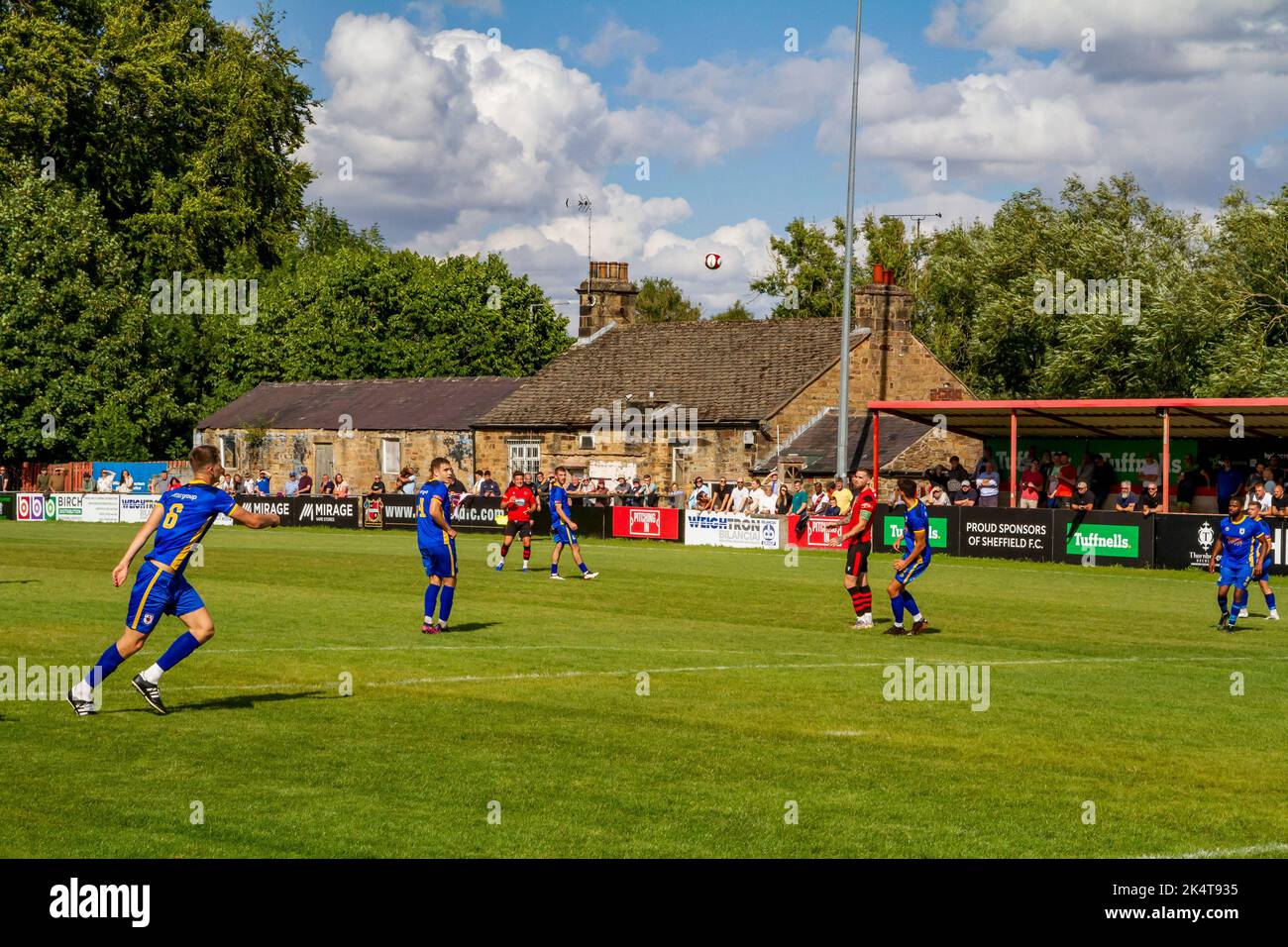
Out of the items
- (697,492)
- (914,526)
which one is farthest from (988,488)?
(914,526)

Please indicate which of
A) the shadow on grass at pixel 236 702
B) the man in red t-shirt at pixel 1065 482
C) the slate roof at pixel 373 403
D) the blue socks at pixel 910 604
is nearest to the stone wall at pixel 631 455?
the slate roof at pixel 373 403

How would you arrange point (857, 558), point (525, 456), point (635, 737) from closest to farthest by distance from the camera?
point (635, 737) < point (857, 558) < point (525, 456)

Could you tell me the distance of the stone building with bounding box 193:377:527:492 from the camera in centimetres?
6088

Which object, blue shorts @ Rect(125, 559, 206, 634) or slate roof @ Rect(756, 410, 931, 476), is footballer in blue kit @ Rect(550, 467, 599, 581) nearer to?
blue shorts @ Rect(125, 559, 206, 634)

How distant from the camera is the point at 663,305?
13425 centimetres

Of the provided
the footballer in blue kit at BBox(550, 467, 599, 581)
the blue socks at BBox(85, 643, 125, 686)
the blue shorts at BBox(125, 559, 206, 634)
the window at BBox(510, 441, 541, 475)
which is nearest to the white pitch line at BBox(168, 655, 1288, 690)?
the blue socks at BBox(85, 643, 125, 686)

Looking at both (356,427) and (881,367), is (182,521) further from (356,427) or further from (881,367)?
(356,427)

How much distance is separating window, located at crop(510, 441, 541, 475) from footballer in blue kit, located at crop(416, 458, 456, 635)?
125 feet

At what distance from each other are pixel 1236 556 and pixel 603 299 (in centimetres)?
4472

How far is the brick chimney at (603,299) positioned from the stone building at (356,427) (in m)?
4.41

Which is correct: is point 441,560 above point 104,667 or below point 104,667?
above

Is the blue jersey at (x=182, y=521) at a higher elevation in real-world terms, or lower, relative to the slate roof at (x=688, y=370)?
lower

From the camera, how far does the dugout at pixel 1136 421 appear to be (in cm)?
3653

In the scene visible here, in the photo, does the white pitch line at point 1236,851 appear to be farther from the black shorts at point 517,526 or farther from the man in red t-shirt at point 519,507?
the black shorts at point 517,526
